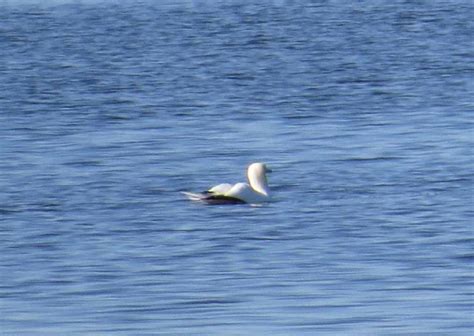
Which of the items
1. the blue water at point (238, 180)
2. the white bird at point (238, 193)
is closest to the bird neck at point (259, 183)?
the white bird at point (238, 193)

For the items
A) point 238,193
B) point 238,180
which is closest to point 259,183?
point 238,193

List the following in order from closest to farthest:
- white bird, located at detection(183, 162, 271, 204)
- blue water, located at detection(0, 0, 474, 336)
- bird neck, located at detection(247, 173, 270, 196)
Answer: blue water, located at detection(0, 0, 474, 336) → white bird, located at detection(183, 162, 271, 204) → bird neck, located at detection(247, 173, 270, 196)

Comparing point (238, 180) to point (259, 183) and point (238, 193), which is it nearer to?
point (259, 183)

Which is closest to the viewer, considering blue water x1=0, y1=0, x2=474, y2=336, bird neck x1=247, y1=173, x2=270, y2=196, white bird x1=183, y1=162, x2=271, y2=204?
blue water x1=0, y1=0, x2=474, y2=336

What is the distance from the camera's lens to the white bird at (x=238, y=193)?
15.7 metres

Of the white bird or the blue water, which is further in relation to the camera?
the white bird

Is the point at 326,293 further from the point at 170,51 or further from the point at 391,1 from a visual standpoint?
the point at 391,1

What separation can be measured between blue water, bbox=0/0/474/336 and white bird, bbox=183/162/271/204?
0.09 m

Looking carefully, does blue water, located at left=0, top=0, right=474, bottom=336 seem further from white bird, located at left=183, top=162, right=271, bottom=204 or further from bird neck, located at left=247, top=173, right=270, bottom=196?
bird neck, located at left=247, top=173, right=270, bottom=196

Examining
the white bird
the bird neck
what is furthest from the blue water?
the bird neck

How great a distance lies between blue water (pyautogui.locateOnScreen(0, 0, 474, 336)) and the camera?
11.0 m

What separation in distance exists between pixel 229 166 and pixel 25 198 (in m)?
2.66

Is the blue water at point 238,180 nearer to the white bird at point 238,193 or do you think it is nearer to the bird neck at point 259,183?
the white bird at point 238,193

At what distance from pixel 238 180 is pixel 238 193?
160 centimetres
